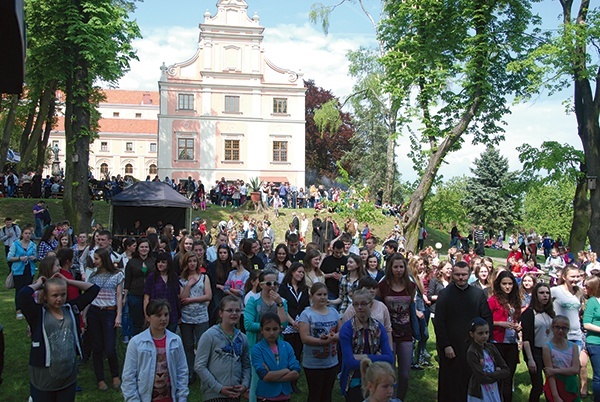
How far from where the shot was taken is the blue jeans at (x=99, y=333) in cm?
696

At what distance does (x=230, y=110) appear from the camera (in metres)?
44.3

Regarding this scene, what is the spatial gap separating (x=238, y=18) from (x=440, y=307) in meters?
41.8

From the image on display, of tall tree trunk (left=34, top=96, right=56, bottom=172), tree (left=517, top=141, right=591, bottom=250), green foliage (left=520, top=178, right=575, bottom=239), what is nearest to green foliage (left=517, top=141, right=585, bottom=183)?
tree (left=517, top=141, right=591, bottom=250)

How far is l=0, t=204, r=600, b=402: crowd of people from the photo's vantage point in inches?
184

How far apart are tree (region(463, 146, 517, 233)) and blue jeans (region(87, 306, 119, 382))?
139 ft

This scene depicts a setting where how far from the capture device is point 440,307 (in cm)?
606

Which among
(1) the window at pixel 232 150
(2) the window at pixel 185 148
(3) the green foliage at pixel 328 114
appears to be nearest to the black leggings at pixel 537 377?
(3) the green foliage at pixel 328 114

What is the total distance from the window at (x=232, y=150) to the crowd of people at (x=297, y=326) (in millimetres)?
35734

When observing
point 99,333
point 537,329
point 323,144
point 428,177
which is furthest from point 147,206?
point 323,144

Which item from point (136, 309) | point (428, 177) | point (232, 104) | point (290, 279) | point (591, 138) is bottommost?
point (136, 309)

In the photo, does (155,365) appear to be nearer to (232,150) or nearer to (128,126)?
(232,150)

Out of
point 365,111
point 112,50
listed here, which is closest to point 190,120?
point 365,111

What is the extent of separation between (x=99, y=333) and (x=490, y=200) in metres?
43.5

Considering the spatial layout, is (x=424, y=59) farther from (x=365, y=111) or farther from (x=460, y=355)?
(x=365, y=111)
